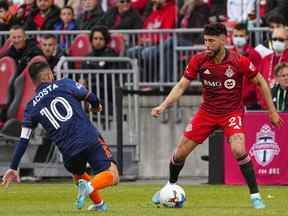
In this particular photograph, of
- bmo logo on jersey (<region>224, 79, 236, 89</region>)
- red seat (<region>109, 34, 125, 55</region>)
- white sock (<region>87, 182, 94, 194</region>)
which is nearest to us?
white sock (<region>87, 182, 94, 194</region>)

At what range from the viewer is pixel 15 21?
2409 centimetres

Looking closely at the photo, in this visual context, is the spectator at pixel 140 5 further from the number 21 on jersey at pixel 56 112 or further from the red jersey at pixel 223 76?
the number 21 on jersey at pixel 56 112

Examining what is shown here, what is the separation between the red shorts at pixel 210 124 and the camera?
1462 cm

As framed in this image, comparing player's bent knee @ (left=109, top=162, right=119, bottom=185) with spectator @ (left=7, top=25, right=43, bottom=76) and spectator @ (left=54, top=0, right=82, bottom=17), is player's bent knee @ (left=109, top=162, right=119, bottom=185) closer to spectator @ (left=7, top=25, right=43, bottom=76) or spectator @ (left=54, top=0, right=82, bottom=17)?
spectator @ (left=7, top=25, right=43, bottom=76)

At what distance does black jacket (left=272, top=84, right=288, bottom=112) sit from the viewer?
19.2 m

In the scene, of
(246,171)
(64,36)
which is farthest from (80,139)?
(64,36)

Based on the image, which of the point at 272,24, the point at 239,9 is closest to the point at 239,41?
the point at 272,24

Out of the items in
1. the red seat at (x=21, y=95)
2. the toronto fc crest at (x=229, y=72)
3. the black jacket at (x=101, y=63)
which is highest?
the toronto fc crest at (x=229, y=72)

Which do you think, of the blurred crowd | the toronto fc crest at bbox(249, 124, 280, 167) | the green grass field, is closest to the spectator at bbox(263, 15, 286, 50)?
the blurred crowd

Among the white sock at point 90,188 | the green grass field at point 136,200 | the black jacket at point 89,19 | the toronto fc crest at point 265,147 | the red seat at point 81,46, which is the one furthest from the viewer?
the black jacket at point 89,19

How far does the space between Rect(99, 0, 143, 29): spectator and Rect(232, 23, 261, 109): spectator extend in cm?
277

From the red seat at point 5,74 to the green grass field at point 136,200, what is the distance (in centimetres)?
263

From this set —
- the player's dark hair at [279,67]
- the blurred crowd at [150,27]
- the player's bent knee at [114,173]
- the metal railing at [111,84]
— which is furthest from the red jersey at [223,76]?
the metal railing at [111,84]

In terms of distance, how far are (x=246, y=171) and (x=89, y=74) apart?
7434 mm
